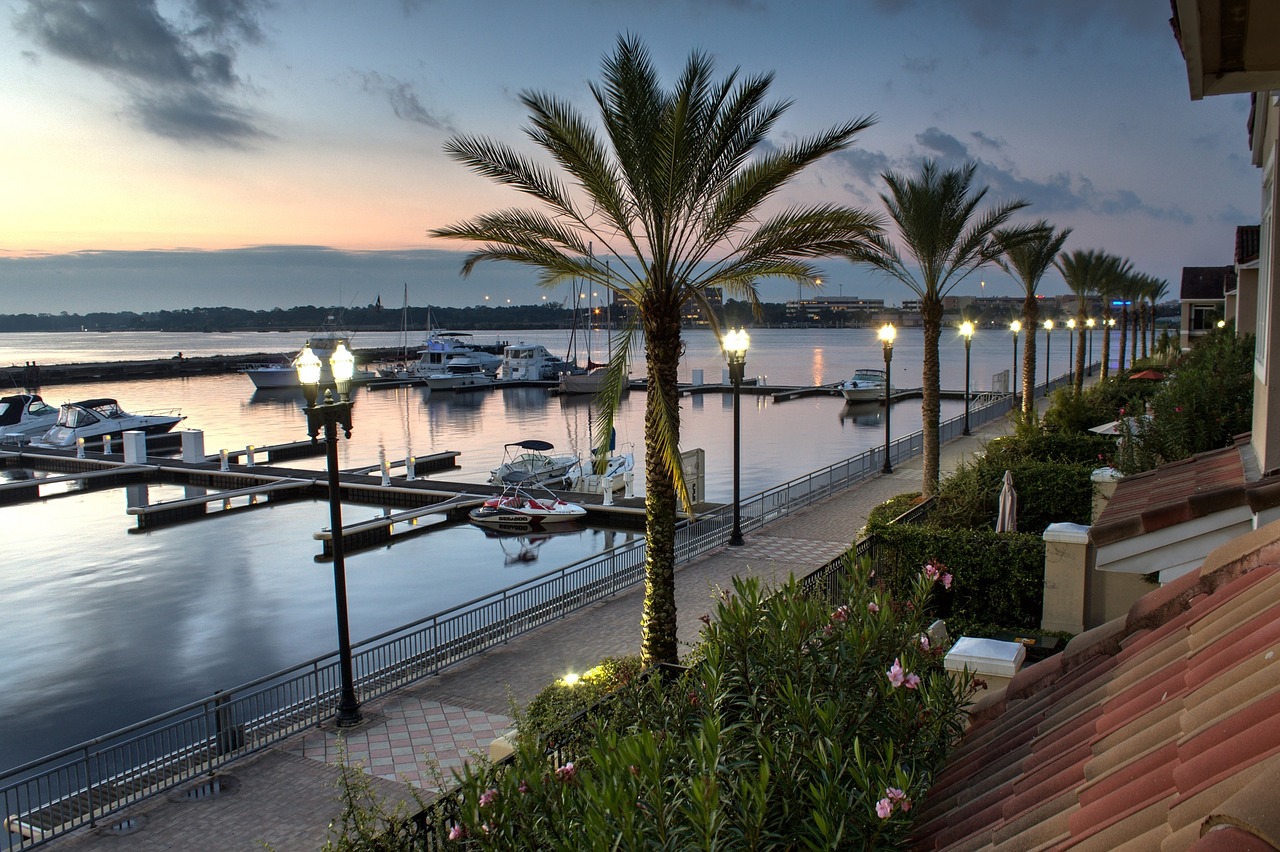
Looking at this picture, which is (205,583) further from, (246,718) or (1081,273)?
(1081,273)

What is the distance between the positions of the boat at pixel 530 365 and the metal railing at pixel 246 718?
7661cm

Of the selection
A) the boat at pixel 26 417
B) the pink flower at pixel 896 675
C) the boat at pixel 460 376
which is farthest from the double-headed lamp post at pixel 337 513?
the boat at pixel 460 376

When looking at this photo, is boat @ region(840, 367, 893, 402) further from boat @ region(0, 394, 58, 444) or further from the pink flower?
the pink flower

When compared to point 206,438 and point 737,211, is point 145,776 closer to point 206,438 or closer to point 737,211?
point 737,211

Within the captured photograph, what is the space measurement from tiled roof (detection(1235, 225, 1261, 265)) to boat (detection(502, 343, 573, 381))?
73786 mm

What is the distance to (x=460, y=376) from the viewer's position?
96.4 m

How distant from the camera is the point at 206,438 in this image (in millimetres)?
62969

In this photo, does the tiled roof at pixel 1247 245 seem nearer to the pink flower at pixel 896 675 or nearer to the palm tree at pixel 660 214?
the palm tree at pixel 660 214

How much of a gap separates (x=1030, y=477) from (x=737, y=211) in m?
9.16

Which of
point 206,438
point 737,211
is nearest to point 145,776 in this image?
point 737,211

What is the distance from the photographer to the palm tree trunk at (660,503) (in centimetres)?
1224

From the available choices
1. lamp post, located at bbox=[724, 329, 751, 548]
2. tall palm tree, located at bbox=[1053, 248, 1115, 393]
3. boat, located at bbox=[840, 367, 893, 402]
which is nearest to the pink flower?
lamp post, located at bbox=[724, 329, 751, 548]

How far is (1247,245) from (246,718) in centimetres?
3074

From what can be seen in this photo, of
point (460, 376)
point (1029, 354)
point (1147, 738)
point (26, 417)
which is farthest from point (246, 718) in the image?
point (460, 376)
